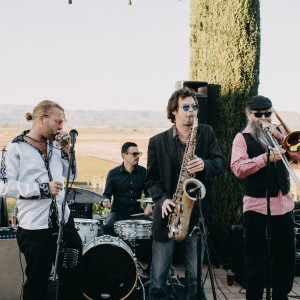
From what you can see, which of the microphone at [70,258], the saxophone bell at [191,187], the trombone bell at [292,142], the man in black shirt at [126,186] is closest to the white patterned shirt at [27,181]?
the microphone at [70,258]

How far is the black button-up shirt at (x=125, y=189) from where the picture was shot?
217 inches

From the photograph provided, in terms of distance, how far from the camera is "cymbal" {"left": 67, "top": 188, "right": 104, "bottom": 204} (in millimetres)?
4699

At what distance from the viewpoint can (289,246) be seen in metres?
3.38

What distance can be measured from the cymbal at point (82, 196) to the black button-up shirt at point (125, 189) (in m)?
0.76

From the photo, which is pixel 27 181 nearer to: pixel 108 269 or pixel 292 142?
pixel 108 269

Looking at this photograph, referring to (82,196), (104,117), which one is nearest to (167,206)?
(82,196)

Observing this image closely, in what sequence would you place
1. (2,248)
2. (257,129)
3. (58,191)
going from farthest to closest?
(2,248) → (257,129) → (58,191)

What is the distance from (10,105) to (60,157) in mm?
188905

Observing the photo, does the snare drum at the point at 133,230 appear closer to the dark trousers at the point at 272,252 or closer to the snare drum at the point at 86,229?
the snare drum at the point at 86,229

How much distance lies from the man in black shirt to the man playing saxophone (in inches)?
86.8

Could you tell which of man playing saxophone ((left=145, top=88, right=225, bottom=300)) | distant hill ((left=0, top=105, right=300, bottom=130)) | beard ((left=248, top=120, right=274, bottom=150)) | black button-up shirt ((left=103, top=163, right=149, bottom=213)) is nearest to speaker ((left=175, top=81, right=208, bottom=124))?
black button-up shirt ((left=103, top=163, right=149, bottom=213))

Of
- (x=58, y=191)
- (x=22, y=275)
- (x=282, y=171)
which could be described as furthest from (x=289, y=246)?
(x=22, y=275)

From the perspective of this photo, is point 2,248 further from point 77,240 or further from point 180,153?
point 180,153

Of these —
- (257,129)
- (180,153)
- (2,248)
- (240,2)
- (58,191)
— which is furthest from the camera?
(240,2)
